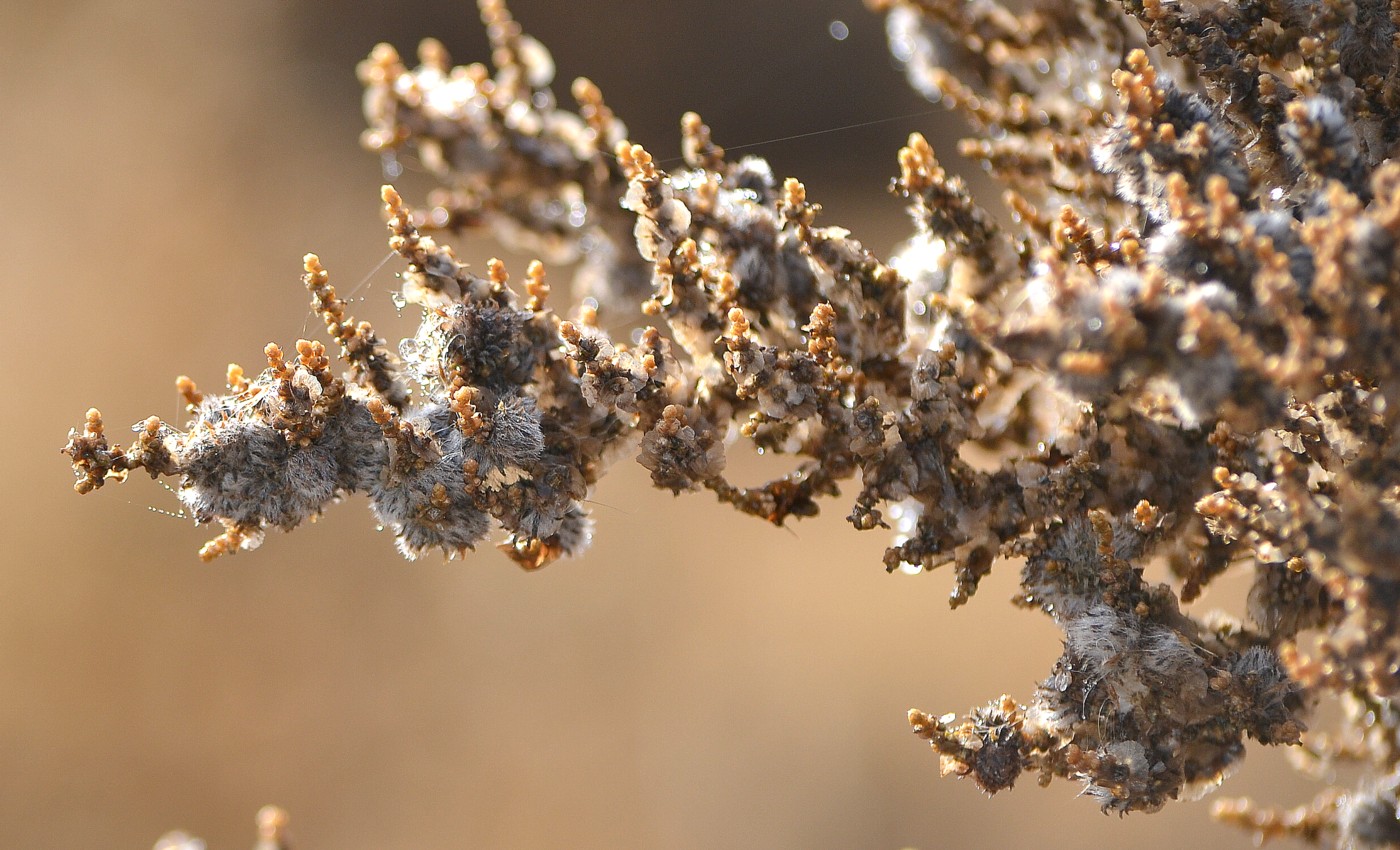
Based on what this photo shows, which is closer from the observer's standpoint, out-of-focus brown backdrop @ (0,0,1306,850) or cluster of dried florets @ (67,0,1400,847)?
cluster of dried florets @ (67,0,1400,847)

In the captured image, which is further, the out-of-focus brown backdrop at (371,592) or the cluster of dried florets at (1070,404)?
the out-of-focus brown backdrop at (371,592)

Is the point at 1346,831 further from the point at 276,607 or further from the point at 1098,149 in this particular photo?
the point at 276,607

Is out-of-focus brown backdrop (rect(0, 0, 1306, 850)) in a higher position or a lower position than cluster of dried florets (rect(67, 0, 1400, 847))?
higher

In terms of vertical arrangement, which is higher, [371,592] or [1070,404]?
[371,592]

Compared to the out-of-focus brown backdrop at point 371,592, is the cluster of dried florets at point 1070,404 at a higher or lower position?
lower

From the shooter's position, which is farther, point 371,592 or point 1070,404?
point 371,592
